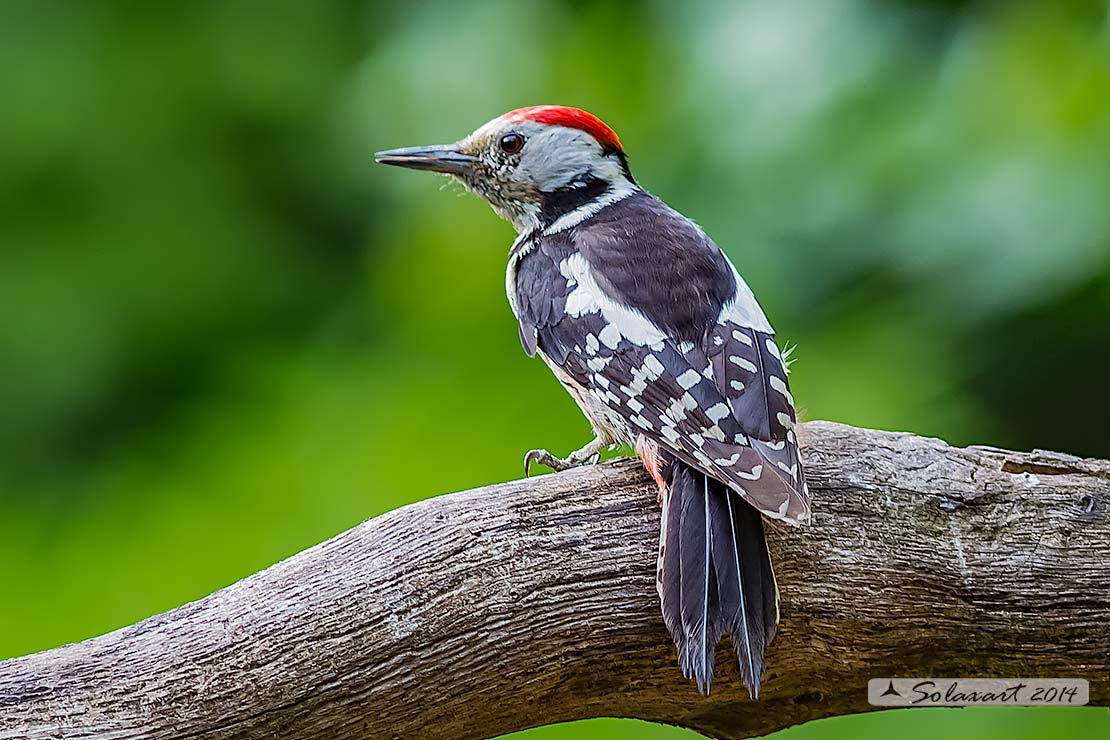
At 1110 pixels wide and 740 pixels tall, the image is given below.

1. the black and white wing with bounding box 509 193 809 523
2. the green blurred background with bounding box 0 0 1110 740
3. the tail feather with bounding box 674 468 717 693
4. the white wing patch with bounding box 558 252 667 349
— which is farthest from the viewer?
the green blurred background with bounding box 0 0 1110 740

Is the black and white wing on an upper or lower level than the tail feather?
upper

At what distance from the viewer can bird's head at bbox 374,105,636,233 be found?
2303 mm

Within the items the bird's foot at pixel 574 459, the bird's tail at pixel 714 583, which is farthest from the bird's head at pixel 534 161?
the bird's tail at pixel 714 583

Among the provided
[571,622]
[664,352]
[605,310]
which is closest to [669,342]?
[664,352]

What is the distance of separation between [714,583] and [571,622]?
20 cm

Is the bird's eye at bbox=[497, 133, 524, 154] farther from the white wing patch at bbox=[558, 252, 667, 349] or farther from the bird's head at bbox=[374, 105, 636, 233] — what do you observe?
the white wing patch at bbox=[558, 252, 667, 349]

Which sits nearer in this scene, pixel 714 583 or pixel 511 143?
pixel 714 583

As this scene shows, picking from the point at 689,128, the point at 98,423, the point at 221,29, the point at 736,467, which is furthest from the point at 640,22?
the point at 736,467

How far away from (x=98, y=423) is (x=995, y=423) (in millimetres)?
2398

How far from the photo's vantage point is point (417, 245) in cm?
330
